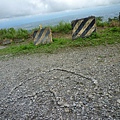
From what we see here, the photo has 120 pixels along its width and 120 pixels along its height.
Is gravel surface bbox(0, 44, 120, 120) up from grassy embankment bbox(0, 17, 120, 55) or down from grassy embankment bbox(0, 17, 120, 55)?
down

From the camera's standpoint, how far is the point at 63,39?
6.22m

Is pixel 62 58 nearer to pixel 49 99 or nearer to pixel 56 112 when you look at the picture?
pixel 49 99

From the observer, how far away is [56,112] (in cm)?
196

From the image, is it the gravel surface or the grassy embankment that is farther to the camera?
the grassy embankment

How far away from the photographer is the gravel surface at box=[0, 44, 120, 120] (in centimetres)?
193

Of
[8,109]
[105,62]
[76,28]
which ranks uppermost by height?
[76,28]

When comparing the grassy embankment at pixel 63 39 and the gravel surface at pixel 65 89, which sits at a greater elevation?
the grassy embankment at pixel 63 39

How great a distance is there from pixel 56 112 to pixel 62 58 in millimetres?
2212

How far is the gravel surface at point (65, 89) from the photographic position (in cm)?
193

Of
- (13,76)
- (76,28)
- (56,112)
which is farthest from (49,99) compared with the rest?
(76,28)

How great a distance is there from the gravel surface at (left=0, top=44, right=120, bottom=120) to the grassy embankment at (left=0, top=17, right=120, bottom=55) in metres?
1.10

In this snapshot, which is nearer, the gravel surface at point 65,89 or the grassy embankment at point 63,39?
the gravel surface at point 65,89

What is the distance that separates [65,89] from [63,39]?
4.00 m

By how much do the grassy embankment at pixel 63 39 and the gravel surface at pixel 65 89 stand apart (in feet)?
3.63
